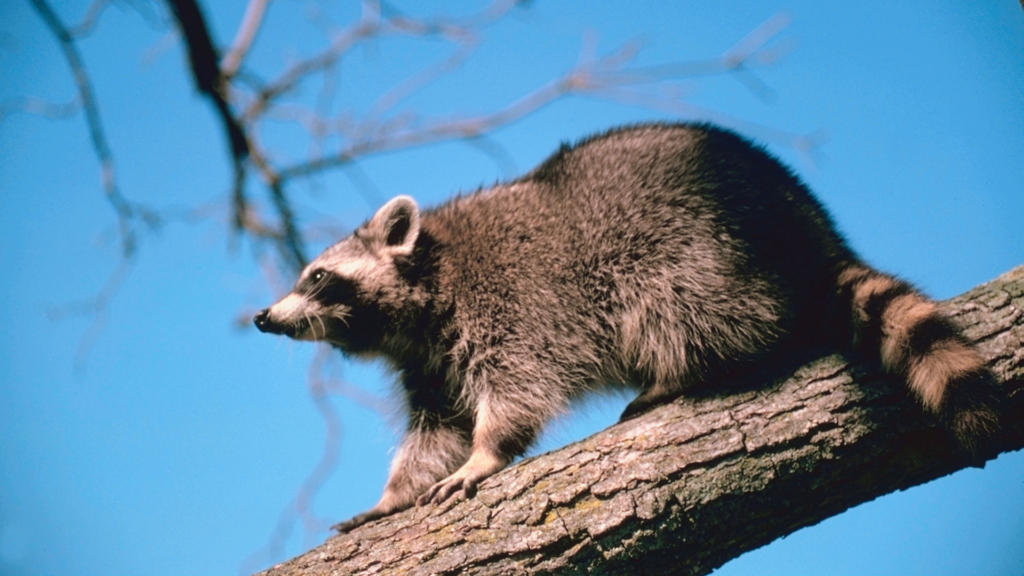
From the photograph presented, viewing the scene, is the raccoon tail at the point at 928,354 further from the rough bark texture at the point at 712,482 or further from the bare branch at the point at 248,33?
the bare branch at the point at 248,33

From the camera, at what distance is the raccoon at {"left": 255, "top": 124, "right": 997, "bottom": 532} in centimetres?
324

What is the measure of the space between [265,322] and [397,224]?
88cm

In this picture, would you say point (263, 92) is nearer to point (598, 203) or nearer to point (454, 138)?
point (454, 138)

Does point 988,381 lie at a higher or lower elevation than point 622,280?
lower

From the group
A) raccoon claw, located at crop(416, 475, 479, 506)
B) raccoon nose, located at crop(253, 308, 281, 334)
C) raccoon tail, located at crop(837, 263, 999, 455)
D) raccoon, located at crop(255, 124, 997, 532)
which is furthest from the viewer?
raccoon nose, located at crop(253, 308, 281, 334)

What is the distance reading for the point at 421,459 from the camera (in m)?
3.80

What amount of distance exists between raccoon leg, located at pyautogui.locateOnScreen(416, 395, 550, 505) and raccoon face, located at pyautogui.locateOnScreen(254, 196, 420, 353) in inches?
A: 32.9

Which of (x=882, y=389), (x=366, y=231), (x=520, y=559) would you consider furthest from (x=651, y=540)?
(x=366, y=231)

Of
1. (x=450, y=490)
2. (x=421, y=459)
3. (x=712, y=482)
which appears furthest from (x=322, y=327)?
(x=712, y=482)

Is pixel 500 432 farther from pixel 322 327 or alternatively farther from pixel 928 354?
pixel 928 354

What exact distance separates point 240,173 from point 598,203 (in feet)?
7.87

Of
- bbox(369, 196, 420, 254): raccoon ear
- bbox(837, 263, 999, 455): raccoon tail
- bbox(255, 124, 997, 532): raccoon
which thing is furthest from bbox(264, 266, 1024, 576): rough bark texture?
bbox(369, 196, 420, 254): raccoon ear

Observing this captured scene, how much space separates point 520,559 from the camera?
259cm

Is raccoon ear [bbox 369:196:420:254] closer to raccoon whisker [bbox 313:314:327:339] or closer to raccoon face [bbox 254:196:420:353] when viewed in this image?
raccoon face [bbox 254:196:420:353]
